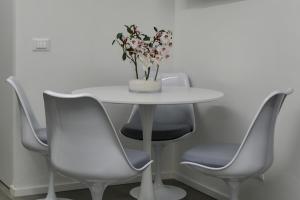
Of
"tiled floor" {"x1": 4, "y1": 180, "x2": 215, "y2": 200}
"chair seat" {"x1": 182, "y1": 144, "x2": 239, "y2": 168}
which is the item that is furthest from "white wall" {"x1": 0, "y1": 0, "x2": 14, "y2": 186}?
"chair seat" {"x1": 182, "y1": 144, "x2": 239, "y2": 168}

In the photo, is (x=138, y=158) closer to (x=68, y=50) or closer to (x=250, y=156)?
(x=250, y=156)

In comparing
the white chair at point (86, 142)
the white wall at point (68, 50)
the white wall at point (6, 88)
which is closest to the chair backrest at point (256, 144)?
the white chair at point (86, 142)

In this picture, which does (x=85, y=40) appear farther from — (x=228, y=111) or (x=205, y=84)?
(x=228, y=111)

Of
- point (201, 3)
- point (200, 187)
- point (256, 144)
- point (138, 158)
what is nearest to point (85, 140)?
point (138, 158)

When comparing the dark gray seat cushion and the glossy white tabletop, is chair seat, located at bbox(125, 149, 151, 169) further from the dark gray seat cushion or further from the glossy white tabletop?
the dark gray seat cushion

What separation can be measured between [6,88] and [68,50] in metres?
0.58

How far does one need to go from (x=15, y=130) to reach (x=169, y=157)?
1.40m

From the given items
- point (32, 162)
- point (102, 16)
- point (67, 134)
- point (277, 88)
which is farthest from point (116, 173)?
point (102, 16)

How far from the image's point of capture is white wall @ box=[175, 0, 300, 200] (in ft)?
9.90

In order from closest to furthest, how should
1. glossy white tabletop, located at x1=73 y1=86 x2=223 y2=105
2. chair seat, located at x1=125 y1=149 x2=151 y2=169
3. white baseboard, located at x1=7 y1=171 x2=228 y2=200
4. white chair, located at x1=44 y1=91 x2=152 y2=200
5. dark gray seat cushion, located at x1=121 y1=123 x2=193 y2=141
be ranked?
white chair, located at x1=44 y1=91 x2=152 y2=200
chair seat, located at x1=125 y1=149 x2=151 y2=169
glossy white tabletop, located at x1=73 y1=86 x2=223 y2=105
dark gray seat cushion, located at x1=121 y1=123 x2=193 y2=141
white baseboard, located at x1=7 y1=171 x2=228 y2=200

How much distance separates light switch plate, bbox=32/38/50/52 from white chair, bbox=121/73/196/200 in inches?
33.5

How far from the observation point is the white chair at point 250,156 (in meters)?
2.61

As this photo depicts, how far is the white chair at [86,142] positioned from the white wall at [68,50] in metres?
1.26

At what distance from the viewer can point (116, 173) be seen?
2.46 meters
